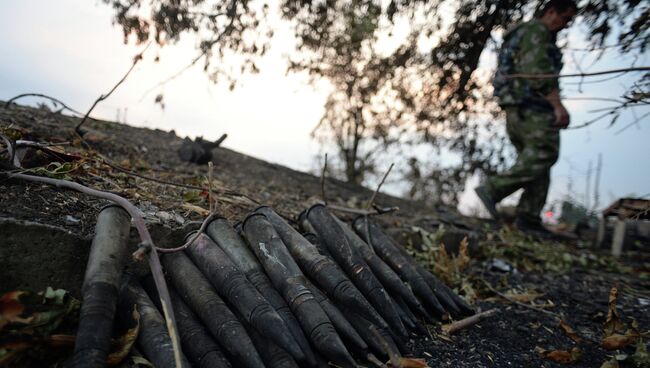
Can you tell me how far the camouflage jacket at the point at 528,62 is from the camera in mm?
5074

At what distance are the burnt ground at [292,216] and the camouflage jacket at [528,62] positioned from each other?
1921 millimetres

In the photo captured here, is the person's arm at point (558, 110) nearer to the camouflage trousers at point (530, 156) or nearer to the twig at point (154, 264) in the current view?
the camouflage trousers at point (530, 156)

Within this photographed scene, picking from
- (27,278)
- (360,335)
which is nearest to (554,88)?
(360,335)

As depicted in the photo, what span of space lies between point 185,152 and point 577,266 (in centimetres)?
530

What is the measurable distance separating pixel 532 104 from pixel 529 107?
5 centimetres

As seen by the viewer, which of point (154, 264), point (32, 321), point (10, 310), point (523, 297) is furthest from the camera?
point (523, 297)

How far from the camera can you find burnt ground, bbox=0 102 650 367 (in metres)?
1.92

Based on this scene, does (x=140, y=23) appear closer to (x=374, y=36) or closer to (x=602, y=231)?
(x=374, y=36)

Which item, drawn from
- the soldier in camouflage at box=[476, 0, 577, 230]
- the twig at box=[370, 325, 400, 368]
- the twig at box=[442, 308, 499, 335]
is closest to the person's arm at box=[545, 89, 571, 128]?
the soldier in camouflage at box=[476, 0, 577, 230]

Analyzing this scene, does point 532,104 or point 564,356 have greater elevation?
point 532,104

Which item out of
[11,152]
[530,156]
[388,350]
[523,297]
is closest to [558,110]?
[530,156]

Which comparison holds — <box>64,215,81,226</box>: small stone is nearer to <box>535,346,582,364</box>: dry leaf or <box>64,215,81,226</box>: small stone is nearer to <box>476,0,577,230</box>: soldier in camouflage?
<box>535,346,582,364</box>: dry leaf

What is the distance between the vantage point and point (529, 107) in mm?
5375

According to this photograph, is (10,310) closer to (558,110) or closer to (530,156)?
(530,156)
